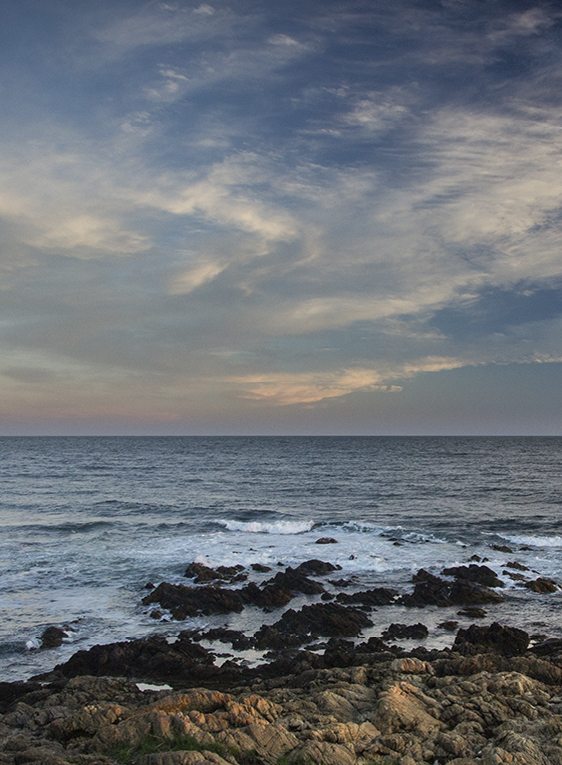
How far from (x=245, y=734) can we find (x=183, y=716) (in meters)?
1.16

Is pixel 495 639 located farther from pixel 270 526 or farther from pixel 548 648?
pixel 270 526

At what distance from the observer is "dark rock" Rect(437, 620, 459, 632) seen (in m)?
17.4

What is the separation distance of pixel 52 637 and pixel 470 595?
1633 centimetres

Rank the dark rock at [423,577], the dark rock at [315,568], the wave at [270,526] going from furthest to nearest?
the wave at [270,526] < the dark rock at [315,568] < the dark rock at [423,577]

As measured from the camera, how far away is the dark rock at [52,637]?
53.1 ft

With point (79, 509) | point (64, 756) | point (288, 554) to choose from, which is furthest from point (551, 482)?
point (64, 756)

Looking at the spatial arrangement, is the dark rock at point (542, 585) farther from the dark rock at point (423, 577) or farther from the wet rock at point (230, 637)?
the wet rock at point (230, 637)

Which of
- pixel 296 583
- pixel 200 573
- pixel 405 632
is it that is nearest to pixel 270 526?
pixel 200 573

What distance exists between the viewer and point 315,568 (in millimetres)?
24578

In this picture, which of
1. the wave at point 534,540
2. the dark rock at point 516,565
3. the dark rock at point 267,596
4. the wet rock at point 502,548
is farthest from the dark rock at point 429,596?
the wave at point 534,540

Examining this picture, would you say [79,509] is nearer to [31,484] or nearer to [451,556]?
[31,484]

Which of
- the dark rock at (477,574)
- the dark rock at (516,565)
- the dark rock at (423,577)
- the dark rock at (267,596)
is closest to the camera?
the dark rock at (267,596)

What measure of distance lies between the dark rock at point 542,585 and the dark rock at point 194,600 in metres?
13.0

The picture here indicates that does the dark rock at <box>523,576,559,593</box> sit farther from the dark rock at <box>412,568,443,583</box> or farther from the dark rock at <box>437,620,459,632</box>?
the dark rock at <box>437,620,459,632</box>
